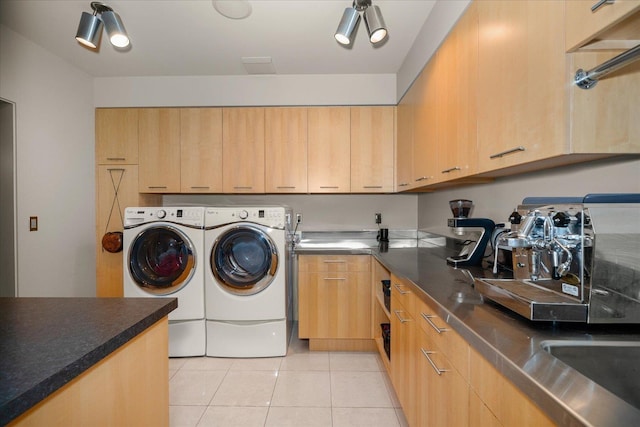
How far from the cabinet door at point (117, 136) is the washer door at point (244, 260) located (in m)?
1.32

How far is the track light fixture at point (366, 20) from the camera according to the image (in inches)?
67.2

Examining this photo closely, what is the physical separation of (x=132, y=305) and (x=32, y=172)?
2.11m

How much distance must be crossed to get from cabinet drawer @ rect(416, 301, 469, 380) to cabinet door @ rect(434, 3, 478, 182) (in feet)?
2.35

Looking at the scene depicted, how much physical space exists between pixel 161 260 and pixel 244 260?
0.70m

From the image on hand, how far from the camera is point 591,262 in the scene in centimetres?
74

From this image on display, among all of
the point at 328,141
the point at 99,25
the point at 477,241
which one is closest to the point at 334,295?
the point at 477,241

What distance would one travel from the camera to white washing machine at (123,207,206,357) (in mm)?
2367

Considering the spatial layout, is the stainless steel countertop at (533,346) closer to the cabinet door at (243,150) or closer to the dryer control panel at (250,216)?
the dryer control panel at (250,216)

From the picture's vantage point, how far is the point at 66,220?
8.25ft

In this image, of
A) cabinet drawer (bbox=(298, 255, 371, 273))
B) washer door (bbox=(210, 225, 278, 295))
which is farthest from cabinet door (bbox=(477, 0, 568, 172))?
washer door (bbox=(210, 225, 278, 295))

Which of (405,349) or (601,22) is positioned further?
(405,349)

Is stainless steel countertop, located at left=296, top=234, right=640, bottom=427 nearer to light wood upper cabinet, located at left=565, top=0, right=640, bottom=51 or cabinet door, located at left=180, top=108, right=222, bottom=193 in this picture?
light wood upper cabinet, located at left=565, top=0, right=640, bottom=51

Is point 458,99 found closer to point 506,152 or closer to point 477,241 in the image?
point 506,152

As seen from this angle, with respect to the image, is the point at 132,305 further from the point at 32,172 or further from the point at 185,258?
the point at 32,172
